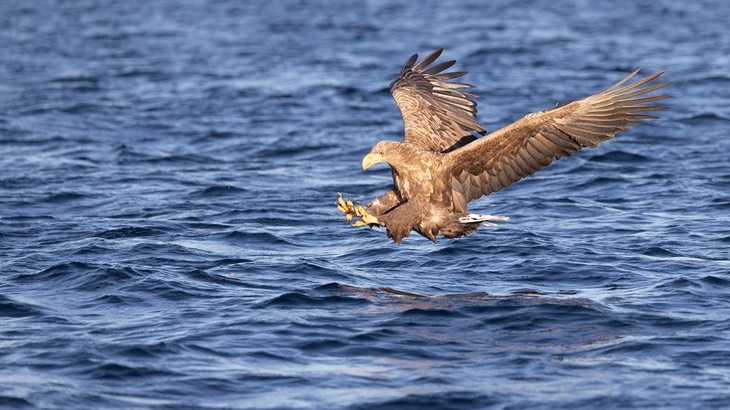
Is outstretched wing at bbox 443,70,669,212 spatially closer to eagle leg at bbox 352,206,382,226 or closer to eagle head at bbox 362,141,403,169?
eagle head at bbox 362,141,403,169

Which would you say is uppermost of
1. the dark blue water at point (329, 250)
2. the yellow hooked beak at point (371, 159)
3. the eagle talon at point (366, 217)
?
the yellow hooked beak at point (371, 159)

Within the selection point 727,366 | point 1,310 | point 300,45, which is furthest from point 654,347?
point 300,45

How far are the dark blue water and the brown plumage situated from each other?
1.83ft

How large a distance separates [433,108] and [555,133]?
1627mm

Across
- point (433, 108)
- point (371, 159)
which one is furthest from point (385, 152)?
point (433, 108)

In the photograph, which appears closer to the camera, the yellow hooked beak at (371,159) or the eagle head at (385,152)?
the yellow hooked beak at (371,159)

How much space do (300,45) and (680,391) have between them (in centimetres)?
1613

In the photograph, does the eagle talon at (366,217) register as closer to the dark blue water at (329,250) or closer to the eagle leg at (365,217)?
the eagle leg at (365,217)

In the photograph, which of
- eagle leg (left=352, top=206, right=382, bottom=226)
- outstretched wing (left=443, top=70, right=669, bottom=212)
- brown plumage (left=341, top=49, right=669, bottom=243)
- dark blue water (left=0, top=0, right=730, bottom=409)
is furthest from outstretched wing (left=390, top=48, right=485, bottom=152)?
eagle leg (left=352, top=206, right=382, bottom=226)

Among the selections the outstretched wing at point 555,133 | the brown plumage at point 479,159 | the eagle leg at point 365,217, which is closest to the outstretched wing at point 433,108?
the brown plumage at point 479,159

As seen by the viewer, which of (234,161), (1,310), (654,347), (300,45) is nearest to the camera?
(654,347)

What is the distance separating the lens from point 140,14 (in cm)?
2830

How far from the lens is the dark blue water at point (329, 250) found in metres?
6.30

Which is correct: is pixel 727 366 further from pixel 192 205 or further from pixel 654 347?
pixel 192 205
